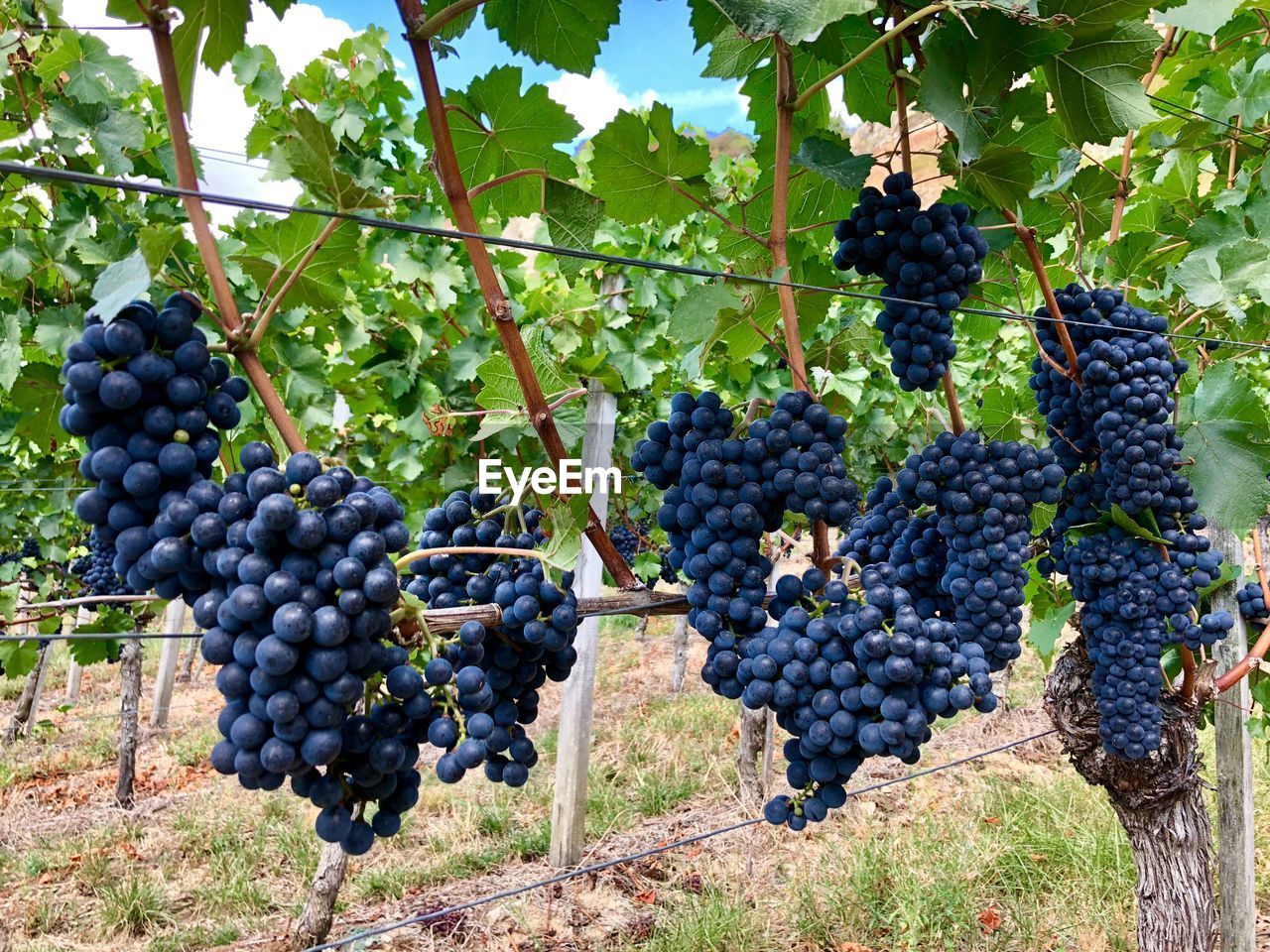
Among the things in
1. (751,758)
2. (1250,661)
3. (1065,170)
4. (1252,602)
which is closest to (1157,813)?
(1250,661)

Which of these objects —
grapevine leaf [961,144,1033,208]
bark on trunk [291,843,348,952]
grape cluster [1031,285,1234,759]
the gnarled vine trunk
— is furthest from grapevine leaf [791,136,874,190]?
bark on trunk [291,843,348,952]

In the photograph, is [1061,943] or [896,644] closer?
[896,644]

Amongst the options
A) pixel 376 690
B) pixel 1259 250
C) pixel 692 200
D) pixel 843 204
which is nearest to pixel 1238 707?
pixel 1259 250

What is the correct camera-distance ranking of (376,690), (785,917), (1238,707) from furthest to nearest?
(785,917) < (1238,707) < (376,690)

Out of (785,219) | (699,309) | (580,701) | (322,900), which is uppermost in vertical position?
(785,219)

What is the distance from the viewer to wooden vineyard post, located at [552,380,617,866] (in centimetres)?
382

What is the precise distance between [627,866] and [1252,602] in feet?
10.7

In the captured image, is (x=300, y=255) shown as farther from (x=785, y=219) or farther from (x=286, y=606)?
(x=785, y=219)

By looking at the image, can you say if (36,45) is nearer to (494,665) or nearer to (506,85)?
(506,85)

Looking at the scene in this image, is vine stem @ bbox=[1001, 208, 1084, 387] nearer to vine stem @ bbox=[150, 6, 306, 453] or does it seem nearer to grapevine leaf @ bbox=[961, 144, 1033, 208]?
grapevine leaf @ bbox=[961, 144, 1033, 208]

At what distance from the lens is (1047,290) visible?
132 centimetres

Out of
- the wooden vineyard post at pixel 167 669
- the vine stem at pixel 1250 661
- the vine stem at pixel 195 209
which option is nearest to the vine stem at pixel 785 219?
the vine stem at pixel 195 209

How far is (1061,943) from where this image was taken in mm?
3256

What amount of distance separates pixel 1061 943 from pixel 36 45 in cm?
475
